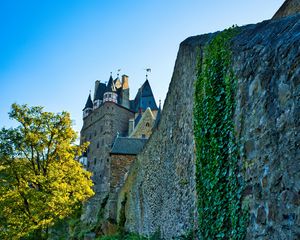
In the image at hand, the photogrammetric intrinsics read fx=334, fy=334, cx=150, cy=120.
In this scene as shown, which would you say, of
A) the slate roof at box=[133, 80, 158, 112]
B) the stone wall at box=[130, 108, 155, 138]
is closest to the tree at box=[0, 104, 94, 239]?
the stone wall at box=[130, 108, 155, 138]

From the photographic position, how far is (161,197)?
9305 millimetres

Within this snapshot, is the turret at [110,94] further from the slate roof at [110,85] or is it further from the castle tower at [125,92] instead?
the castle tower at [125,92]

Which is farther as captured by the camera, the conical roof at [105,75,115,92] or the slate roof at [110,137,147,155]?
the conical roof at [105,75,115,92]

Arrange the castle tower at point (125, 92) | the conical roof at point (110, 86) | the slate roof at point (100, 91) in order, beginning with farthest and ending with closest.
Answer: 1. the slate roof at point (100, 91)
2. the conical roof at point (110, 86)
3. the castle tower at point (125, 92)

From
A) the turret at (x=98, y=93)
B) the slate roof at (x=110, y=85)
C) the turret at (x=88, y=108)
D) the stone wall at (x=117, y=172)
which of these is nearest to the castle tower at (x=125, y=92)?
the slate roof at (x=110, y=85)

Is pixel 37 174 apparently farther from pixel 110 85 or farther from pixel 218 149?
pixel 110 85

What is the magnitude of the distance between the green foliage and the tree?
40.2 feet

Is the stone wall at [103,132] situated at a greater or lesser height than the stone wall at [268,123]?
greater

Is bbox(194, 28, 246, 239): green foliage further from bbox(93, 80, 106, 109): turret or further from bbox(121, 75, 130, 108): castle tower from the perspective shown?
bbox(93, 80, 106, 109): turret

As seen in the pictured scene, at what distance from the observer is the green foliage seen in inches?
160

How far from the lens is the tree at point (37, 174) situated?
15.7 m

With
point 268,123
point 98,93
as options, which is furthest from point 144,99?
point 268,123

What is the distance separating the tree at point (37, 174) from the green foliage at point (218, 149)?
12.3 m

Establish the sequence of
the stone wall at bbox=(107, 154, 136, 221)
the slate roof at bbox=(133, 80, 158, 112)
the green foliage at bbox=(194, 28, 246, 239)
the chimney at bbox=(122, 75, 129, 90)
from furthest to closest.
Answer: the chimney at bbox=(122, 75, 129, 90) → the slate roof at bbox=(133, 80, 158, 112) → the stone wall at bbox=(107, 154, 136, 221) → the green foliage at bbox=(194, 28, 246, 239)
